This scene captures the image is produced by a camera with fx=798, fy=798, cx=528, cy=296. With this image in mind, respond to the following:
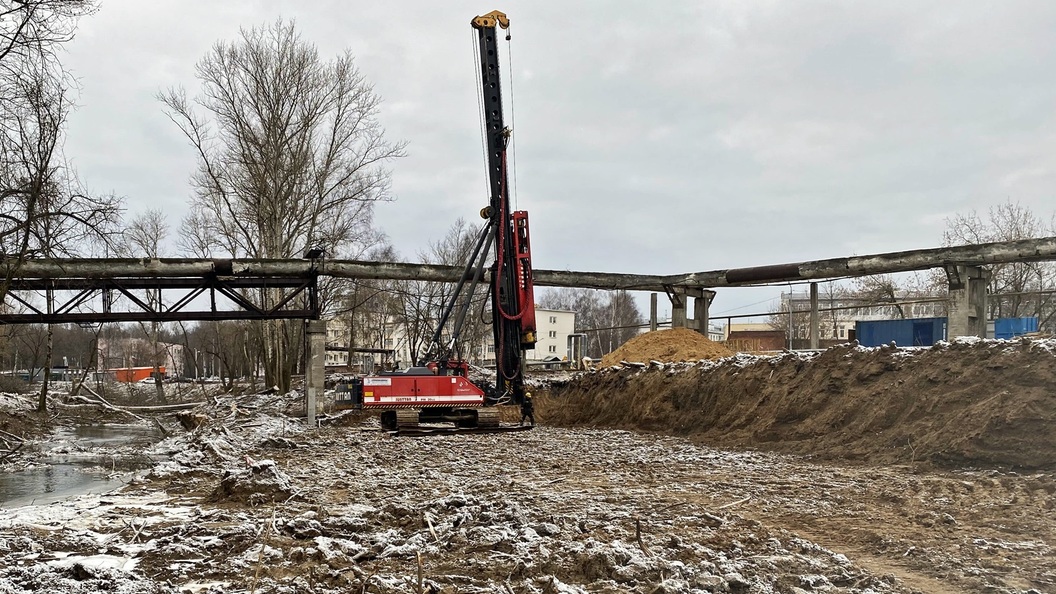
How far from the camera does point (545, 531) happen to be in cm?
773

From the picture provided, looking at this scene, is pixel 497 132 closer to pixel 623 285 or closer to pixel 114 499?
pixel 623 285

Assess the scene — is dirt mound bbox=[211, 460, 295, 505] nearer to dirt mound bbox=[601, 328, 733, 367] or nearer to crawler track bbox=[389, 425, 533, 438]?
crawler track bbox=[389, 425, 533, 438]

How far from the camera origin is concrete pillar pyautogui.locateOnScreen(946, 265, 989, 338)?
19.4 meters

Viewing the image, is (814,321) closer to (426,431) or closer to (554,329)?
(426,431)

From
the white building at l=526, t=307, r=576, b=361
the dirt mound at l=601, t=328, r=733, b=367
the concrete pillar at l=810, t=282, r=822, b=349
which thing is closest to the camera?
the concrete pillar at l=810, t=282, r=822, b=349

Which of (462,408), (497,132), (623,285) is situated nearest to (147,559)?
(462,408)

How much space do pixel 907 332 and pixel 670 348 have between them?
23.3ft

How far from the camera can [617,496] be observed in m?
10.2

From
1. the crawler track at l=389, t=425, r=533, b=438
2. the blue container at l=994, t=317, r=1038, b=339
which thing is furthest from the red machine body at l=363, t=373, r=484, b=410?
the blue container at l=994, t=317, r=1038, b=339

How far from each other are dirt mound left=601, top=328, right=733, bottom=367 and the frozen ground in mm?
10819

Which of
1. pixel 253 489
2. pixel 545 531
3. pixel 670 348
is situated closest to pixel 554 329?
pixel 670 348

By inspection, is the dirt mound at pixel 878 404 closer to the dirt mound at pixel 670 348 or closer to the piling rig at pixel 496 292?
the dirt mound at pixel 670 348

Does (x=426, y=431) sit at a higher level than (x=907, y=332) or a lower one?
lower

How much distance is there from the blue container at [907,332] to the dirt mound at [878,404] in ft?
22.9
